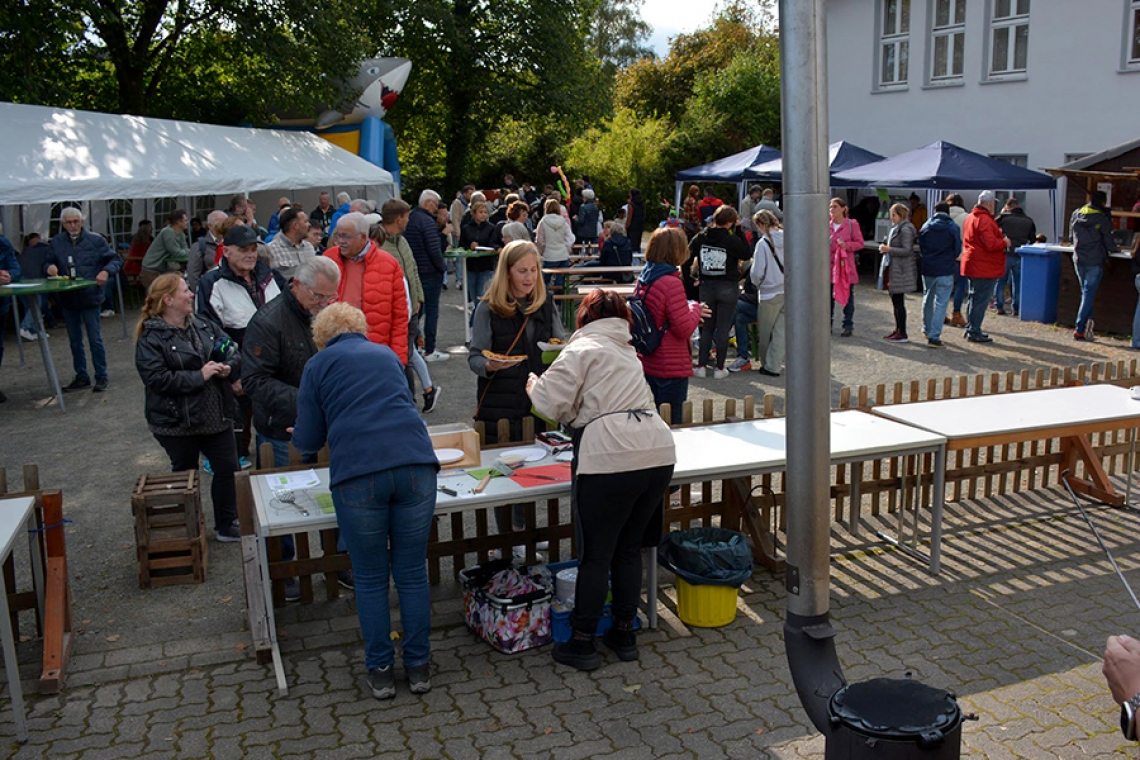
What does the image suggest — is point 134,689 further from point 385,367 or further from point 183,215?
point 183,215

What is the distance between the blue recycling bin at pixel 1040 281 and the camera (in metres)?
14.5

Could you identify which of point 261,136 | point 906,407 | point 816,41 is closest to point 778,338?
point 906,407

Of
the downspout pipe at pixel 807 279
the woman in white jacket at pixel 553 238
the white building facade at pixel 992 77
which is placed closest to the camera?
the downspout pipe at pixel 807 279

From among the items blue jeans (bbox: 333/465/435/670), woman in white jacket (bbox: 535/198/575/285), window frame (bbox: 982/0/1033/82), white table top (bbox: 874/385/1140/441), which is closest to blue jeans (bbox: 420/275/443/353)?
woman in white jacket (bbox: 535/198/575/285)

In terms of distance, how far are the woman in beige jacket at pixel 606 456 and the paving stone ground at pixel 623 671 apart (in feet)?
1.05

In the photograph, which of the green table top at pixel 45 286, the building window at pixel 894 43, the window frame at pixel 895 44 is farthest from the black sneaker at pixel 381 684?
the building window at pixel 894 43

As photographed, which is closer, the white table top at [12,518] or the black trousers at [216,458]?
the white table top at [12,518]

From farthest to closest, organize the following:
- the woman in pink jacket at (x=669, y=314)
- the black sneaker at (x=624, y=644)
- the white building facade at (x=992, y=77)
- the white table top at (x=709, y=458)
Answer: the white building facade at (x=992, y=77), the woman in pink jacket at (x=669, y=314), the black sneaker at (x=624, y=644), the white table top at (x=709, y=458)

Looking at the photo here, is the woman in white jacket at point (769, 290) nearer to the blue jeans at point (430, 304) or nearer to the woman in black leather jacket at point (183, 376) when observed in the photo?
the blue jeans at point (430, 304)

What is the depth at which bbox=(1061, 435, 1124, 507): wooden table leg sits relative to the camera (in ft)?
23.3

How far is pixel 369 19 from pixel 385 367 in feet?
85.1

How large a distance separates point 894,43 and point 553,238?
12.4 m

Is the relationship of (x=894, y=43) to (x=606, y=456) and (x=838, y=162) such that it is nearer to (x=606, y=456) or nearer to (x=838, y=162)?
(x=838, y=162)

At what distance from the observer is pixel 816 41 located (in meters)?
3.02
